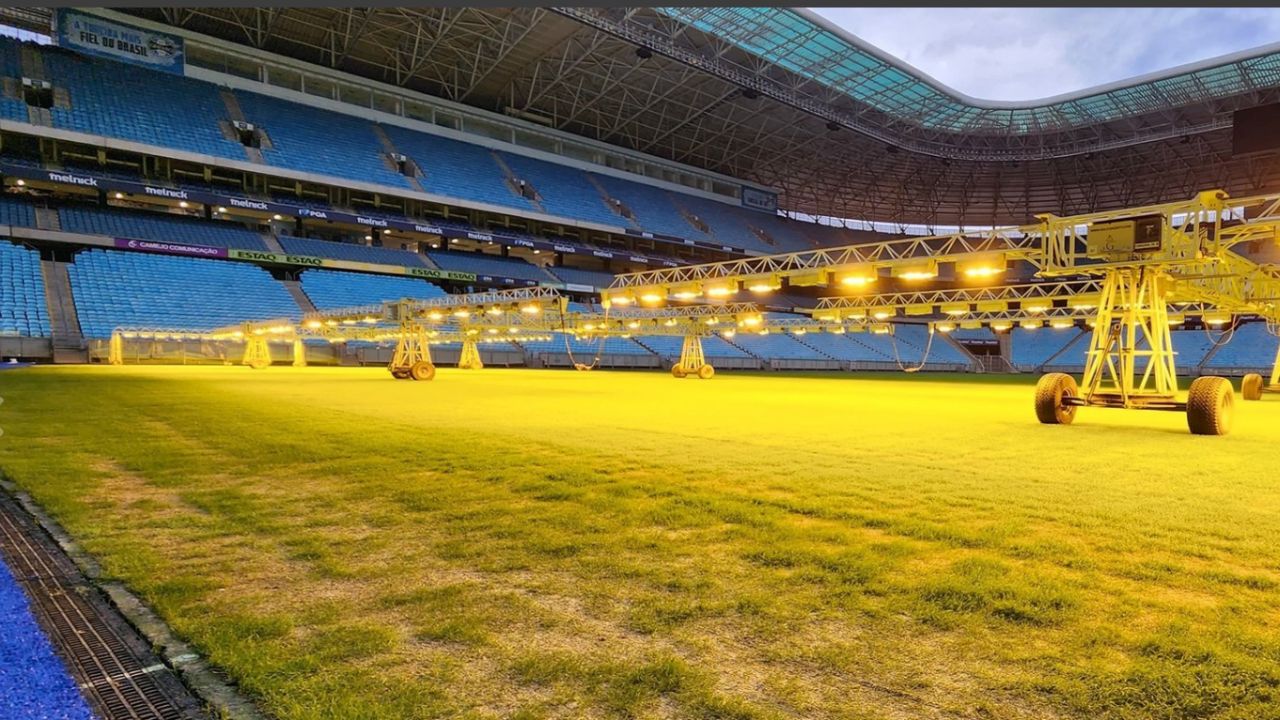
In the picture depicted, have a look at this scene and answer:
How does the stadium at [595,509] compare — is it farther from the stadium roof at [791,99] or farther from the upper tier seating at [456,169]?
the upper tier seating at [456,169]

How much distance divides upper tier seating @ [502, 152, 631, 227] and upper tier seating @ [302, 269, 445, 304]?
1459cm

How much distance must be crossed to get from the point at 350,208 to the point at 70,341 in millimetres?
22723

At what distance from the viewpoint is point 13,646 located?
3.06 m

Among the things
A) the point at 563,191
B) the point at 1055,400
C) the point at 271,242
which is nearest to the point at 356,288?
the point at 271,242

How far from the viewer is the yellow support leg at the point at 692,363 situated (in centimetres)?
3769

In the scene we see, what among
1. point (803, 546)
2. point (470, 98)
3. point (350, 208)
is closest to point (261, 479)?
point (803, 546)

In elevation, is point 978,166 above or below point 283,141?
above

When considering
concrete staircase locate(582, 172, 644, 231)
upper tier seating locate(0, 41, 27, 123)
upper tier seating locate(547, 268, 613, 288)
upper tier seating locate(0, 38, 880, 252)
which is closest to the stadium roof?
upper tier seating locate(0, 38, 880, 252)

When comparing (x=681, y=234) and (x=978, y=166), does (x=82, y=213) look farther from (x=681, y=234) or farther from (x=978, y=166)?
(x=978, y=166)

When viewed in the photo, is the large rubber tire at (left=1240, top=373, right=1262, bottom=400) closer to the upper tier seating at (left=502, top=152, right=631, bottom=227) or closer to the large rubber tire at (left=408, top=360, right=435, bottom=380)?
the large rubber tire at (left=408, top=360, right=435, bottom=380)

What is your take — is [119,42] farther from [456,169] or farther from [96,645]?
[96,645]

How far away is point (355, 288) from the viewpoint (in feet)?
153

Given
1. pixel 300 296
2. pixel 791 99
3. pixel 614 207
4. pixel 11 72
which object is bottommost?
pixel 300 296

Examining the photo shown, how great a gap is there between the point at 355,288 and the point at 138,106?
1811 cm
